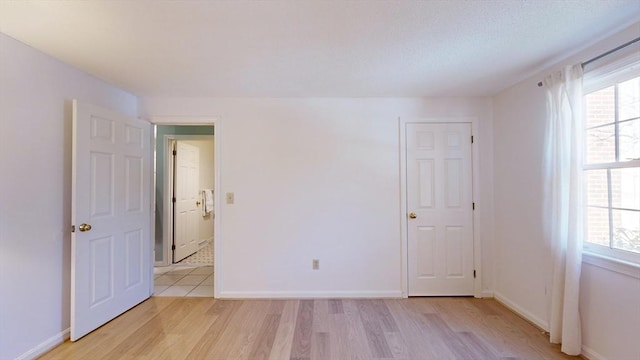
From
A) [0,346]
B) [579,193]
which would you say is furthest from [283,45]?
[0,346]

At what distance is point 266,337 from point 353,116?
238 centimetres

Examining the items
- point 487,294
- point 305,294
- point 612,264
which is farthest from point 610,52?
point 305,294

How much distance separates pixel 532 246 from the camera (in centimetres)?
258

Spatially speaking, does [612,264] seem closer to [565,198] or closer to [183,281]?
[565,198]

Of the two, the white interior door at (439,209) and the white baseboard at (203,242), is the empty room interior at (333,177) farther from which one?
the white baseboard at (203,242)

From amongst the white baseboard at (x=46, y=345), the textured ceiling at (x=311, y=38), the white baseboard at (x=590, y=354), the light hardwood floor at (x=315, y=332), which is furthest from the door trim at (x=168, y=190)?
the white baseboard at (x=590, y=354)

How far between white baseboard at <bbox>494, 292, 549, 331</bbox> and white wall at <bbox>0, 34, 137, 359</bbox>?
4.05 m

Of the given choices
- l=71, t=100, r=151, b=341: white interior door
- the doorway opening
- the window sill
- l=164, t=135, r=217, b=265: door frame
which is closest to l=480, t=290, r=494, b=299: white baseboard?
the window sill

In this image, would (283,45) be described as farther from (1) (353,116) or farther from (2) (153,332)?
(2) (153,332)

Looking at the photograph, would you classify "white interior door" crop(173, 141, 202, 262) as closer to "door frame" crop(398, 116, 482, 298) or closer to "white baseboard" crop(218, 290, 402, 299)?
"white baseboard" crop(218, 290, 402, 299)

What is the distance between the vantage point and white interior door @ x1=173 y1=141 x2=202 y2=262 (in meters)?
4.57

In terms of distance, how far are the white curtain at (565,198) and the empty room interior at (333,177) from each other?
0.01 m

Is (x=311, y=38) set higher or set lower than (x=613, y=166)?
higher

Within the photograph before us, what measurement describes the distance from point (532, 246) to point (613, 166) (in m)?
0.98
